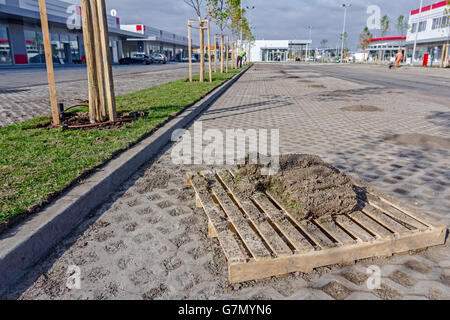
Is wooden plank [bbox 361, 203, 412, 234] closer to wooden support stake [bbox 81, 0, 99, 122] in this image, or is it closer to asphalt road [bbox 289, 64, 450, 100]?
wooden support stake [bbox 81, 0, 99, 122]

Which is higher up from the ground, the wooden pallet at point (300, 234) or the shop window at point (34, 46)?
the shop window at point (34, 46)

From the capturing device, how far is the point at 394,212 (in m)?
3.03

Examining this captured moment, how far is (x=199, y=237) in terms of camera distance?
9.79 ft

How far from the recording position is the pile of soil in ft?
9.76

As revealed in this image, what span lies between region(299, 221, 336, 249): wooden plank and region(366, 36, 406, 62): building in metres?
79.8

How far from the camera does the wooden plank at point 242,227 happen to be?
2438 millimetres

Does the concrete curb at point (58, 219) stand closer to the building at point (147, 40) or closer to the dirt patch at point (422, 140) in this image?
the dirt patch at point (422, 140)

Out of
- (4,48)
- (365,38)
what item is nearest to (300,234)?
(4,48)

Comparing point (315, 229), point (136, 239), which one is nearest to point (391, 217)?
point (315, 229)

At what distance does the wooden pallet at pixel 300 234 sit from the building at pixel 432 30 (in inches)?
2153

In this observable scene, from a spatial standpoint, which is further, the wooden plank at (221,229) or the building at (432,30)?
the building at (432,30)

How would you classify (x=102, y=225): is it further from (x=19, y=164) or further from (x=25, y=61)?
(x=25, y=61)

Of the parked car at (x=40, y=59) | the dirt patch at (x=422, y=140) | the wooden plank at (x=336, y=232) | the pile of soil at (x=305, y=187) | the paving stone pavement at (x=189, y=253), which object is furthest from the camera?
the parked car at (x=40, y=59)

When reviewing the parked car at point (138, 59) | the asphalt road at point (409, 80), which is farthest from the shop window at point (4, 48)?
the asphalt road at point (409, 80)
